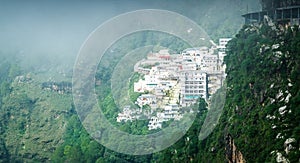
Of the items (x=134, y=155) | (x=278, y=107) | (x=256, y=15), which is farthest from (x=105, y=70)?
(x=278, y=107)

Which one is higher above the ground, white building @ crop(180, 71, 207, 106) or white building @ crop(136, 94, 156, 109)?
white building @ crop(180, 71, 207, 106)

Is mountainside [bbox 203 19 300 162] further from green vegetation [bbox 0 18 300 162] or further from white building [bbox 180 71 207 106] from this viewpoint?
white building [bbox 180 71 207 106]

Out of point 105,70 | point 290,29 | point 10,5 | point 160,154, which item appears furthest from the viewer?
point 10,5

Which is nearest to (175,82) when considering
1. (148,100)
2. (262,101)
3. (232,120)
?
(148,100)

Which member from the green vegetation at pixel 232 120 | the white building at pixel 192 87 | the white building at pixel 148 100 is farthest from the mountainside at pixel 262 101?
the white building at pixel 148 100

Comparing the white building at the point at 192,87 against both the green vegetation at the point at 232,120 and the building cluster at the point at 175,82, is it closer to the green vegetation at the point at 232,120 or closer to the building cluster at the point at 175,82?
the building cluster at the point at 175,82

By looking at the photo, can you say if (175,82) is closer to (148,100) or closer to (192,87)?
(192,87)

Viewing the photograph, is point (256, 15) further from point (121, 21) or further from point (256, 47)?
point (121, 21)

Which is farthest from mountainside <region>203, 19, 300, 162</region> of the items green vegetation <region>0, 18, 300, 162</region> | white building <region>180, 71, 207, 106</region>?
white building <region>180, 71, 207, 106</region>
